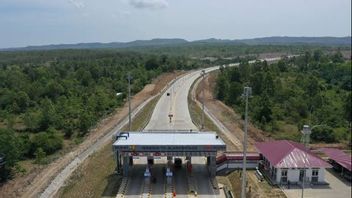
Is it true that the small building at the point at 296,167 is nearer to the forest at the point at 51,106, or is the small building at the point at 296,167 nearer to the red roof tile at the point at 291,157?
the red roof tile at the point at 291,157

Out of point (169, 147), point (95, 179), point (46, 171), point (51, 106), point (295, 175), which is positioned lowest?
point (46, 171)

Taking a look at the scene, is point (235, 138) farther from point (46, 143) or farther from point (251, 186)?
point (46, 143)

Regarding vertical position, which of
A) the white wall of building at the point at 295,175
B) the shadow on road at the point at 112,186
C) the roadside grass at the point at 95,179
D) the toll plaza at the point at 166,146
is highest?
the toll plaza at the point at 166,146

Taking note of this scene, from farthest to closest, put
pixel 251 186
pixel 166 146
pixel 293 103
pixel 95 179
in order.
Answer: pixel 293 103 → pixel 95 179 → pixel 251 186 → pixel 166 146

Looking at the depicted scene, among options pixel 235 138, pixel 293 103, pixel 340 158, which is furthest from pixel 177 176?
pixel 293 103

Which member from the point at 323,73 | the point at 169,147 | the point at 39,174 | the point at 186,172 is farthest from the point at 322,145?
the point at 323,73

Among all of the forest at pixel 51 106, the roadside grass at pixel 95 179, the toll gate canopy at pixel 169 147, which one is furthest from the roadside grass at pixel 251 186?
the forest at pixel 51 106

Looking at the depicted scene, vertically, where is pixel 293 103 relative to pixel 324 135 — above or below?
above
